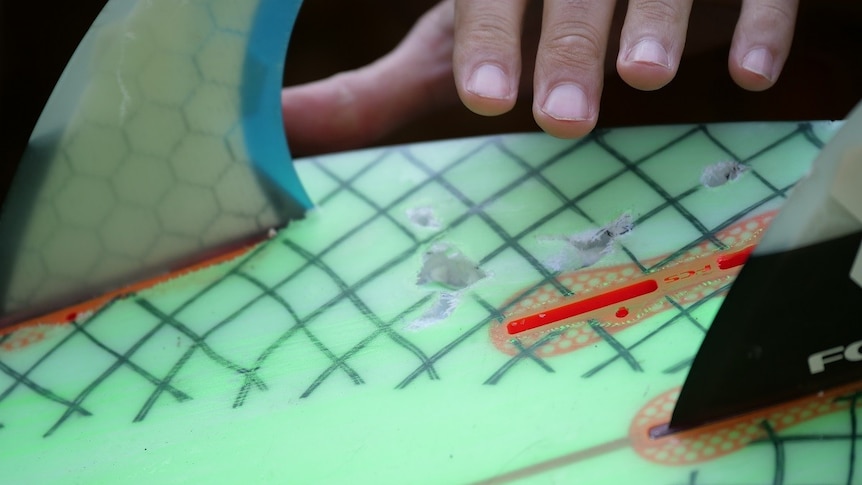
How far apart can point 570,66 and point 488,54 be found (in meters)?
0.06

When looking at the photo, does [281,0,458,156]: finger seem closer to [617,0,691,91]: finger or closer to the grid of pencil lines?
the grid of pencil lines

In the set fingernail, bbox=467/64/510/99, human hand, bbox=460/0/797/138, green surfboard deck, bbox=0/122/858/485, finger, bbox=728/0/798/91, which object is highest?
finger, bbox=728/0/798/91

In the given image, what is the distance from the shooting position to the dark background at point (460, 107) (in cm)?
78

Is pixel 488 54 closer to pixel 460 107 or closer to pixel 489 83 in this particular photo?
pixel 489 83

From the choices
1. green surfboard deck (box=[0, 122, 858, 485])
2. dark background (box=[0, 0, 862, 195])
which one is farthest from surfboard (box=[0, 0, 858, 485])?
dark background (box=[0, 0, 862, 195])

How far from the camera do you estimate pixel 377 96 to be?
34.3 inches

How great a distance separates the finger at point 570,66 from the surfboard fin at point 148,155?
0.18 m

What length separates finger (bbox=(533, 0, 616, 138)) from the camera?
0.56 m

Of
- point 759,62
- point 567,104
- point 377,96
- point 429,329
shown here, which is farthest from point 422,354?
point 377,96

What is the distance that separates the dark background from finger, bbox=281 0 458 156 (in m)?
0.02

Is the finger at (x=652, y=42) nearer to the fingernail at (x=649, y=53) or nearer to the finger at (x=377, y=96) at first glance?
the fingernail at (x=649, y=53)

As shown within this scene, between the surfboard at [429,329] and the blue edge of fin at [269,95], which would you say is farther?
the blue edge of fin at [269,95]

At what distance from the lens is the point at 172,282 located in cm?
60

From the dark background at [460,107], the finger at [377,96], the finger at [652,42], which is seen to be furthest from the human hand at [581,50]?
the finger at [377,96]
